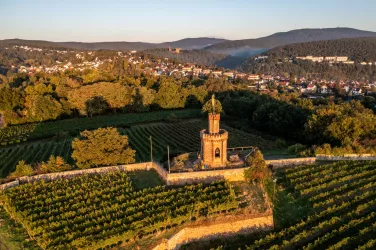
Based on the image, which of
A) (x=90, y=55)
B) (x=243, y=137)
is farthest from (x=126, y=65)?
(x=243, y=137)

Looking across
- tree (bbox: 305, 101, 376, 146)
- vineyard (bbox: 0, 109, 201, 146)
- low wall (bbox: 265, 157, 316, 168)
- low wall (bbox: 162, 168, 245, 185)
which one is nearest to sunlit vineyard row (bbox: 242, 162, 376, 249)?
low wall (bbox: 265, 157, 316, 168)

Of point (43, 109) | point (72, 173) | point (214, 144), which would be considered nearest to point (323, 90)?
point (43, 109)

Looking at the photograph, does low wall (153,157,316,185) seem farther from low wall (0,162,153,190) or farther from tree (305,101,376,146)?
tree (305,101,376,146)

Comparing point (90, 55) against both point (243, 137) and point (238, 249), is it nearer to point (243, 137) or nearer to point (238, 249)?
point (243, 137)

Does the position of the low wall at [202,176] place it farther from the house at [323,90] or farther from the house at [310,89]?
the house at [323,90]

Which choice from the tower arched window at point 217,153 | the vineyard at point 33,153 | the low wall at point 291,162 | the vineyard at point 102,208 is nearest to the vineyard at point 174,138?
the vineyard at point 33,153

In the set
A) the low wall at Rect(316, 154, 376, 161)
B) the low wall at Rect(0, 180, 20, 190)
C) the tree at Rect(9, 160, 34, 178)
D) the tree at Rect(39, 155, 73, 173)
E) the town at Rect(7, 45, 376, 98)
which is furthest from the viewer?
the town at Rect(7, 45, 376, 98)
